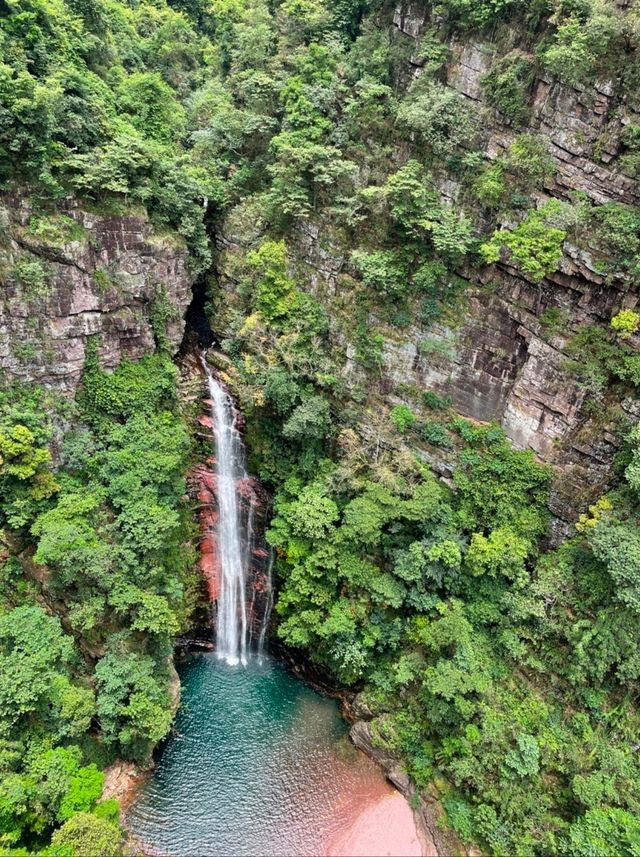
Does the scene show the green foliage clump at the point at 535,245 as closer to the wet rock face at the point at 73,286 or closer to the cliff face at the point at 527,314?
the cliff face at the point at 527,314

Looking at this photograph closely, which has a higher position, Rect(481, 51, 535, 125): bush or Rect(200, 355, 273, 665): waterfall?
Rect(481, 51, 535, 125): bush

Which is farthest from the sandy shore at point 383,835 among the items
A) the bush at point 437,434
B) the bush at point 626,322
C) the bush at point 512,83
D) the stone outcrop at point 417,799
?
the bush at point 512,83

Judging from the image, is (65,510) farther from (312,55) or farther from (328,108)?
(312,55)

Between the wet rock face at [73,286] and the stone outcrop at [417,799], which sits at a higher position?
the wet rock face at [73,286]

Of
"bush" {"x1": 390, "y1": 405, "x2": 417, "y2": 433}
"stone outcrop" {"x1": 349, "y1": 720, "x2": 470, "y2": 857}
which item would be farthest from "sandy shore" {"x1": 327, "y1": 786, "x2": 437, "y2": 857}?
"bush" {"x1": 390, "y1": 405, "x2": 417, "y2": 433}

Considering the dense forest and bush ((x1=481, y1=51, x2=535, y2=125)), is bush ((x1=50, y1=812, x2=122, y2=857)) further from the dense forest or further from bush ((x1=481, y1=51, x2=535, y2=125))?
bush ((x1=481, y1=51, x2=535, y2=125))
